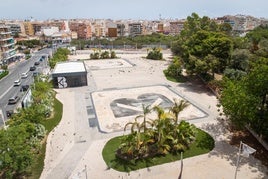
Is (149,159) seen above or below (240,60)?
below

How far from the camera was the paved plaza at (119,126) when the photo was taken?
733 inches

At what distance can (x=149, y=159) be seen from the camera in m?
20.0

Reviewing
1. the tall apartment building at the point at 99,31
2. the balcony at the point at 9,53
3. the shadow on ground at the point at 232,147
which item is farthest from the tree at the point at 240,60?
the tall apartment building at the point at 99,31

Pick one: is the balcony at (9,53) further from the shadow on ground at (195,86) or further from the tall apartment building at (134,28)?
the tall apartment building at (134,28)

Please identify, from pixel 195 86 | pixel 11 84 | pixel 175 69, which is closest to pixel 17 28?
pixel 11 84

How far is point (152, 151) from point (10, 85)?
36.9m

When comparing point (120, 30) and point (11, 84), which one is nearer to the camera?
point (11, 84)

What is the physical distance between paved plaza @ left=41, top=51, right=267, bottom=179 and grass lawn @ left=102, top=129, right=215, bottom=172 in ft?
1.56

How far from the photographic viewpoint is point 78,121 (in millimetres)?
28125

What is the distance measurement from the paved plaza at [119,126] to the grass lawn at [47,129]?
459 mm

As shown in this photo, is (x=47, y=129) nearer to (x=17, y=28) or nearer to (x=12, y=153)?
(x=12, y=153)

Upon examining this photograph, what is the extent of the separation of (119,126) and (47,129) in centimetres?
820

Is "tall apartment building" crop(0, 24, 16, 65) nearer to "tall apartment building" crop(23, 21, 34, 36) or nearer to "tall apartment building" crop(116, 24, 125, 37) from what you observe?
"tall apartment building" crop(23, 21, 34, 36)

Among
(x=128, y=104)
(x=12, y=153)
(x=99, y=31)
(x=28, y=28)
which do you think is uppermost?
(x=28, y=28)
